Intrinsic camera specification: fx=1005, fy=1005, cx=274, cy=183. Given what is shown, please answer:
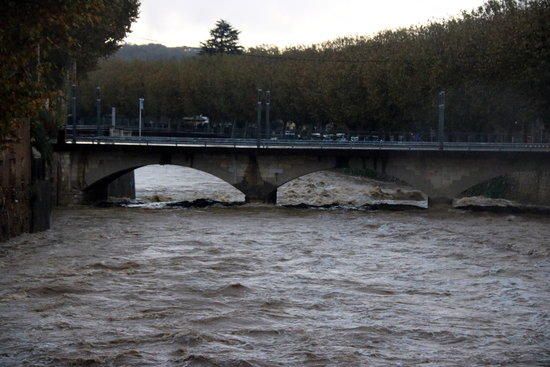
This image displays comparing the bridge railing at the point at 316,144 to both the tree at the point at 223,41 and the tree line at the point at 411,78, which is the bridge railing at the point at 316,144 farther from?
the tree at the point at 223,41

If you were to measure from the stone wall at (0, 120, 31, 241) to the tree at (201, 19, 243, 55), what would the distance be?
104 m

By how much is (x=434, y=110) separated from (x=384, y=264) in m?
39.4

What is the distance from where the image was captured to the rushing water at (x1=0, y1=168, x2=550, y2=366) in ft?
63.7

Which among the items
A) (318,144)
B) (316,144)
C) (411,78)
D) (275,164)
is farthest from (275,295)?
(411,78)

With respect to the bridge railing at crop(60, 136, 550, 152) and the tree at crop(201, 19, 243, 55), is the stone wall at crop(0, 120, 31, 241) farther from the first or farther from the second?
the tree at crop(201, 19, 243, 55)

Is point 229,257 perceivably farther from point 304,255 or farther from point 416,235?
point 416,235

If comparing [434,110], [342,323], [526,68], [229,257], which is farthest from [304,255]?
[434,110]

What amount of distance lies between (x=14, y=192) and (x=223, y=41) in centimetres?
10904

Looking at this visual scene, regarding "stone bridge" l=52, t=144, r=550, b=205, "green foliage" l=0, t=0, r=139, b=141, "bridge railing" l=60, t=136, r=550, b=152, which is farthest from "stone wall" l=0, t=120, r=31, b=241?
"green foliage" l=0, t=0, r=139, b=141

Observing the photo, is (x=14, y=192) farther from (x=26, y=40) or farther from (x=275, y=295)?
(x=26, y=40)

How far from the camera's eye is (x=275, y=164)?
5253 centimetres

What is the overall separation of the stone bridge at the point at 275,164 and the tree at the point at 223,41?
90.5 m

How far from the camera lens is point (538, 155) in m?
50.5

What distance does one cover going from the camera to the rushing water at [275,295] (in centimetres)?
1942
